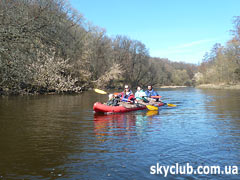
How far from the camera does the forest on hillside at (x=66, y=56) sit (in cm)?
979

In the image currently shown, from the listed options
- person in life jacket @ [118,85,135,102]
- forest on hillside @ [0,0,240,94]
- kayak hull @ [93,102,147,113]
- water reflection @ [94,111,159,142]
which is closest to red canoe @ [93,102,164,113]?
kayak hull @ [93,102,147,113]

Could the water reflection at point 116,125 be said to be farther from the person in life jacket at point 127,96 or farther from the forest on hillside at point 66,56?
the forest on hillside at point 66,56

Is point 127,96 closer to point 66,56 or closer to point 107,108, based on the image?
point 107,108

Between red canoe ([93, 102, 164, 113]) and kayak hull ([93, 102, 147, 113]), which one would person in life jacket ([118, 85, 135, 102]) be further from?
kayak hull ([93, 102, 147, 113])

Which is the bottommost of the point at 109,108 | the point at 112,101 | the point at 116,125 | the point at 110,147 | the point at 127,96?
the point at 110,147

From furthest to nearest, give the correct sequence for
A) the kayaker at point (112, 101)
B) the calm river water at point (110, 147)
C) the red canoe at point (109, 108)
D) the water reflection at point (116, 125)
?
the kayaker at point (112, 101)
the red canoe at point (109, 108)
the water reflection at point (116, 125)
the calm river water at point (110, 147)

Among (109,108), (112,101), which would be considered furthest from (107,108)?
(112,101)

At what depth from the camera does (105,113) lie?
13.3 m

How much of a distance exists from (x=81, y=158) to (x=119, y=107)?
7.62 metres

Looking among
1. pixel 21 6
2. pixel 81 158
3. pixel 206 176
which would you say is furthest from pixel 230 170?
pixel 21 6

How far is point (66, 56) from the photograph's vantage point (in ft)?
96.4

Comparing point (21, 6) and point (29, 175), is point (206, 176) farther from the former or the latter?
point (21, 6)

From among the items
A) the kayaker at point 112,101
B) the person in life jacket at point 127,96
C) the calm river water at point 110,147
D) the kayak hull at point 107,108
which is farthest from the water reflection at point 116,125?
the person in life jacket at point 127,96

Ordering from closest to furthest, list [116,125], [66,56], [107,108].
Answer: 1. [116,125]
2. [107,108]
3. [66,56]
